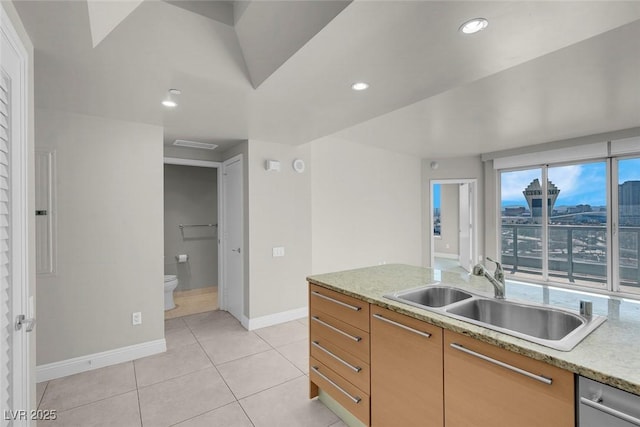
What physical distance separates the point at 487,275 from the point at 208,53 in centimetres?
210

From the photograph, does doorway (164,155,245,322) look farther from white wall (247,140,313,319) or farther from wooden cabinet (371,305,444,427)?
wooden cabinet (371,305,444,427)

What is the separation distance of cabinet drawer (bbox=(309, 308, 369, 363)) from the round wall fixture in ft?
7.26

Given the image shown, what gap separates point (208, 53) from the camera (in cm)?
188

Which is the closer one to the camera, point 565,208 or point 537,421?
point 537,421

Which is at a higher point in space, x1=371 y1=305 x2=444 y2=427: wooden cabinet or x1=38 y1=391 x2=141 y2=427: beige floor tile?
x1=371 y1=305 x2=444 y2=427: wooden cabinet

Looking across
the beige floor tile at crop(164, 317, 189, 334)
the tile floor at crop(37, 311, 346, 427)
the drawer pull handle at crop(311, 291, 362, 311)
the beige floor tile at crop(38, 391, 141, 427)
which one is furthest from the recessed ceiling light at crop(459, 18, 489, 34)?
the beige floor tile at crop(164, 317, 189, 334)

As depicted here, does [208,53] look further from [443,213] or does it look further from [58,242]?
[443,213]

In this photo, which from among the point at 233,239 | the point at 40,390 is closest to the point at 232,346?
the point at 233,239

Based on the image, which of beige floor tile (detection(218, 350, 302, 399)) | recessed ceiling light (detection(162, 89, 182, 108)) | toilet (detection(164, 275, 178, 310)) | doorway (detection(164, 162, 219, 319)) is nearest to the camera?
recessed ceiling light (detection(162, 89, 182, 108))

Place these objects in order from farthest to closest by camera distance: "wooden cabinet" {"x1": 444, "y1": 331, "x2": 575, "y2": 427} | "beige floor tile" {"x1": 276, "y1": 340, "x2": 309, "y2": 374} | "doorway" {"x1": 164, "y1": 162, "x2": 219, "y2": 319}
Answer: "doorway" {"x1": 164, "y1": 162, "x2": 219, "y2": 319}
"beige floor tile" {"x1": 276, "y1": 340, "x2": 309, "y2": 374}
"wooden cabinet" {"x1": 444, "y1": 331, "x2": 575, "y2": 427}

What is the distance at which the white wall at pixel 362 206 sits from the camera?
4398 millimetres

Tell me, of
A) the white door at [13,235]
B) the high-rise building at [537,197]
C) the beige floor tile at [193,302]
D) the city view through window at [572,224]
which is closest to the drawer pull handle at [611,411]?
the white door at [13,235]

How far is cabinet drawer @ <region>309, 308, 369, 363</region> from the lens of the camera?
1819 millimetres

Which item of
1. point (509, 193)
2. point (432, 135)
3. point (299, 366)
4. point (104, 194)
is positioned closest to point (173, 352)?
point (299, 366)
